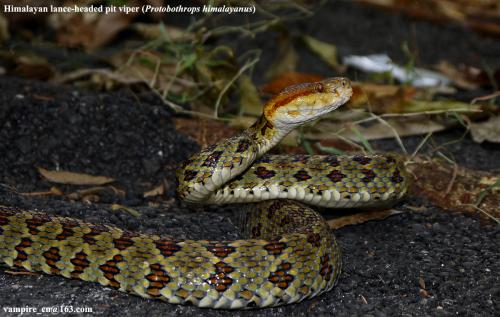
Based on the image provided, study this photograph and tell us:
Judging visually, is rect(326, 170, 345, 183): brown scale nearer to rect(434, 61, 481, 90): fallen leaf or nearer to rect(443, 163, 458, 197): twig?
rect(443, 163, 458, 197): twig

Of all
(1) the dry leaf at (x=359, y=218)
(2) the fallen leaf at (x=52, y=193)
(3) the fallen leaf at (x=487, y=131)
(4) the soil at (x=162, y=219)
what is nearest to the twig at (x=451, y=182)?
(4) the soil at (x=162, y=219)

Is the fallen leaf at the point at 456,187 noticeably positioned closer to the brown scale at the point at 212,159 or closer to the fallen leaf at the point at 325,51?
the brown scale at the point at 212,159

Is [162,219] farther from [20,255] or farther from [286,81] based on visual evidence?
[286,81]

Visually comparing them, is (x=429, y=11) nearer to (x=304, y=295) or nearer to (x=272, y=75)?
(x=272, y=75)

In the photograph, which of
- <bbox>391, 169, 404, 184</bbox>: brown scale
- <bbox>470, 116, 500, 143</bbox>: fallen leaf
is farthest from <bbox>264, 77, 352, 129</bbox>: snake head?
<bbox>470, 116, 500, 143</bbox>: fallen leaf

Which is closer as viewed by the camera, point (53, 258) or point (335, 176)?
point (53, 258)

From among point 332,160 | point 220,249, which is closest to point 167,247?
point 220,249
